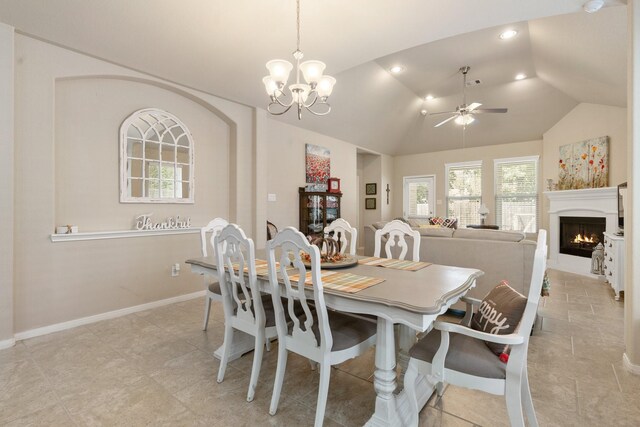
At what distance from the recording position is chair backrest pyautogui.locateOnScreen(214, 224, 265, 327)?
1893 mm

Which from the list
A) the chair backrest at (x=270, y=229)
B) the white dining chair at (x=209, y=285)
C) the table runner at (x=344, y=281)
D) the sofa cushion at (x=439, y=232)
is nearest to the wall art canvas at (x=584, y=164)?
the sofa cushion at (x=439, y=232)

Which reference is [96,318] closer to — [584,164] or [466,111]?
[466,111]

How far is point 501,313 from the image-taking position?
1524 mm

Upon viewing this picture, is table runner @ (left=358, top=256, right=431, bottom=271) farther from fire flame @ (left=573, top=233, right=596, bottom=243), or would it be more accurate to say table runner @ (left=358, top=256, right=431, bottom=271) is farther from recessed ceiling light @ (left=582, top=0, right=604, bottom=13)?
fire flame @ (left=573, top=233, right=596, bottom=243)

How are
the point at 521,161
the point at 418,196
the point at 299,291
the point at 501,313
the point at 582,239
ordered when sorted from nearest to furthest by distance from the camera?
the point at 501,313 < the point at 299,291 < the point at 582,239 < the point at 521,161 < the point at 418,196

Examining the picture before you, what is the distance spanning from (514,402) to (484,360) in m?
0.19

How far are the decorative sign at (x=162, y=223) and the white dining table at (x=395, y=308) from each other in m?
2.39

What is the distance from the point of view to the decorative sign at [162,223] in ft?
12.1

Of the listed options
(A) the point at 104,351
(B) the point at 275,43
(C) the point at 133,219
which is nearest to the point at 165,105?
(C) the point at 133,219

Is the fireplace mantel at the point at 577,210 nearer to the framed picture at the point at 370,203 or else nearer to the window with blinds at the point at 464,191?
the window with blinds at the point at 464,191

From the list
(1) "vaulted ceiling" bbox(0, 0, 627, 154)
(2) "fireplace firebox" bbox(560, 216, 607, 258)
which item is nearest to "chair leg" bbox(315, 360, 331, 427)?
(1) "vaulted ceiling" bbox(0, 0, 627, 154)

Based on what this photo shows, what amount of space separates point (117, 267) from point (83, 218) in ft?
2.06

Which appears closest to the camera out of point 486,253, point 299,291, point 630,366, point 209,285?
point 299,291

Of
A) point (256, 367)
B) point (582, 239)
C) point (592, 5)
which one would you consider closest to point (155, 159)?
point (256, 367)
